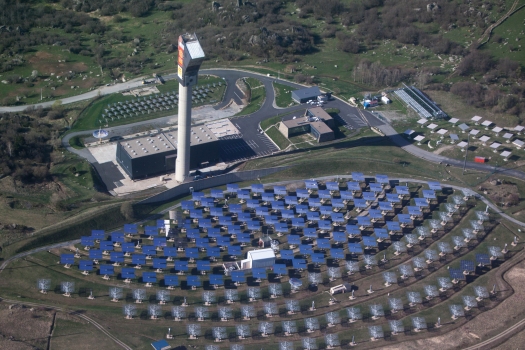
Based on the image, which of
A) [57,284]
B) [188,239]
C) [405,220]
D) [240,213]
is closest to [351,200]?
[405,220]

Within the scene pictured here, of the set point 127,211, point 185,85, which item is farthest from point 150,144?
point 185,85

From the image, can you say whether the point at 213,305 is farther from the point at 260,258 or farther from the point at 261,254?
the point at 261,254

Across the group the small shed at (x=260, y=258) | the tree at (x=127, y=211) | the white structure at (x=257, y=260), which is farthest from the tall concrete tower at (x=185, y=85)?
the white structure at (x=257, y=260)

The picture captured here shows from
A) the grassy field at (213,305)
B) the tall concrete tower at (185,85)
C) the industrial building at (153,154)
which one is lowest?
the grassy field at (213,305)

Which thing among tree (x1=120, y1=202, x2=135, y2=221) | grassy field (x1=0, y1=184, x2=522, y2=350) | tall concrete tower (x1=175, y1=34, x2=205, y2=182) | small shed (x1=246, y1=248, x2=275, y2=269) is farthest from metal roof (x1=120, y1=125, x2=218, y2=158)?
small shed (x1=246, y1=248, x2=275, y2=269)

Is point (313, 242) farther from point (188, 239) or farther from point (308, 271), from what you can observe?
point (188, 239)

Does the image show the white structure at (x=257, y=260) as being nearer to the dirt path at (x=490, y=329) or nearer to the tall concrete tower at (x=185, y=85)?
the dirt path at (x=490, y=329)
